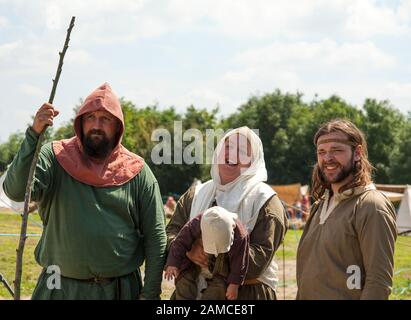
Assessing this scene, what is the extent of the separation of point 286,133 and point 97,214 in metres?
43.7

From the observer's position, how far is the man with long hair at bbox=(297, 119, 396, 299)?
9.68ft

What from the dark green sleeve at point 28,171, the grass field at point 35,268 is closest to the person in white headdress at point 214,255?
the dark green sleeve at point 28,171

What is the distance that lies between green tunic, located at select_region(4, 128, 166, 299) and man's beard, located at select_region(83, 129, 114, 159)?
0.19 metres

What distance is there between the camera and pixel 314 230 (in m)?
3.31

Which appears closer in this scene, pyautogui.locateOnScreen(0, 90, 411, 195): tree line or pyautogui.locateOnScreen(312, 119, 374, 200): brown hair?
pyautogui.locateOnScreen(312, 119, 374, 200): brown hair

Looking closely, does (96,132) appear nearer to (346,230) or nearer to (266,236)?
(266,236)

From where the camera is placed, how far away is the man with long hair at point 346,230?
2949 mm

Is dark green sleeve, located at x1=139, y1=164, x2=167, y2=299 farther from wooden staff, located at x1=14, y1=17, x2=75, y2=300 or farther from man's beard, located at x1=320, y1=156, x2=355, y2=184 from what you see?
man's beard, located at x1=320, y1=156, x2=355, y2=184

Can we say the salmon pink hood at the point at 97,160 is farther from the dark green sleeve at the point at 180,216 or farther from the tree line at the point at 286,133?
the tree line at the point at 286,133

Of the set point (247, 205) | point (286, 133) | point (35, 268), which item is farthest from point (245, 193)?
point (286, 133)

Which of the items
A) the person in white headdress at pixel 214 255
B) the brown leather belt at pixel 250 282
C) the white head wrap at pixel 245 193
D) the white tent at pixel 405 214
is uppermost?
the white head wrap at pixel 245 193

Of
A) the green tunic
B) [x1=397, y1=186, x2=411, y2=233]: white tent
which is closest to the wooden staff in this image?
the green tunic

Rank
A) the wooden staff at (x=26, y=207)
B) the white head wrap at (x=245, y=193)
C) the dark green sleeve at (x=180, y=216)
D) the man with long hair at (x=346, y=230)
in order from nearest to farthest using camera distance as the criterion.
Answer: the wooden staff at (x=26, y=207)
the man with long hair at (x=346, y=230)
the white head wrap at (x=245, y=193)
the dark green sleeve at (x=180, y=216)
